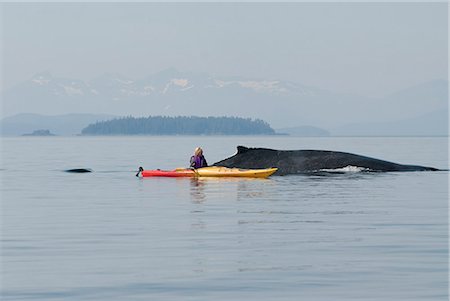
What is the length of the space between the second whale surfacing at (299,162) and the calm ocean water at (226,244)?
1172cm

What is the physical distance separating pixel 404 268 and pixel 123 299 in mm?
5877

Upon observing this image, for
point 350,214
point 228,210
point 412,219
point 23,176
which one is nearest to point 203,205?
point 228,210

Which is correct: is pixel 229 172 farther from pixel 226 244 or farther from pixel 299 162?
pixel 226 244

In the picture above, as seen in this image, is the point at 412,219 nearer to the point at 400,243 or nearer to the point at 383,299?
the point at 400,243

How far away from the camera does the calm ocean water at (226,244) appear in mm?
16781

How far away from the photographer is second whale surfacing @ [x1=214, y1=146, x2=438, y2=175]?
54281 mm

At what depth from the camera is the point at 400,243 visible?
901 inches

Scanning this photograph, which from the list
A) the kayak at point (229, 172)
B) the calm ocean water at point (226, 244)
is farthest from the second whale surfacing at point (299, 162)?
the calm ocean water at point (226, 244)

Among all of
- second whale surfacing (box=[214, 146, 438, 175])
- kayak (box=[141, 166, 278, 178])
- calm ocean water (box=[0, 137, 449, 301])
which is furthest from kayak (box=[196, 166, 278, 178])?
calm ocean water (box=[0, 137, 449, 301])

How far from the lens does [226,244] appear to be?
22672 mm

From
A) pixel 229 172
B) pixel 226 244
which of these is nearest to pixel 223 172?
pixel 229 172

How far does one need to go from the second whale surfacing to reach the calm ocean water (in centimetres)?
1172

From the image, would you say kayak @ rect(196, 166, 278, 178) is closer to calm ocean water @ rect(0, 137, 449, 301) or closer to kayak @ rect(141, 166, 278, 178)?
kayak @ rect(141, 166, 278, 178)

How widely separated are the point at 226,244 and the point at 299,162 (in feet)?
A: 107
